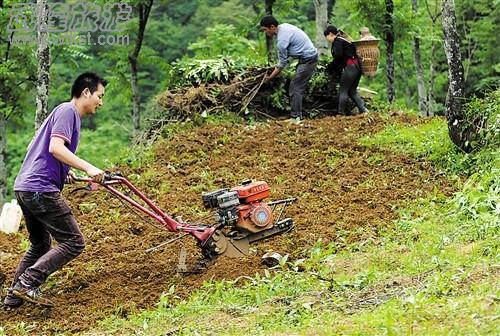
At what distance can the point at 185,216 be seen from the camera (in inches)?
350

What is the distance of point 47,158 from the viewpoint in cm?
616

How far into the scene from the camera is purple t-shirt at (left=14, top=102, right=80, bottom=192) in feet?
20.1

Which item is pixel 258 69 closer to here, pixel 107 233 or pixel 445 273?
pixel 107 233

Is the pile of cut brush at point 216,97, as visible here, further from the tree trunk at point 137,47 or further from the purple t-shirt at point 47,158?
the purple t-shirt at point 47,158

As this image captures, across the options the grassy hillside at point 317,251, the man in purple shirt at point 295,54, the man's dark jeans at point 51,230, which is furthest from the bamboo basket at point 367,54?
the man's dark jeans at point 51,230

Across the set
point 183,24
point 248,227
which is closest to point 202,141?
point 248,227

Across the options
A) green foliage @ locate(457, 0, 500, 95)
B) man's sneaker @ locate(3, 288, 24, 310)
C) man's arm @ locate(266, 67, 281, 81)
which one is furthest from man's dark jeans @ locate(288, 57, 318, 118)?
green foliage @ locate(457, 0, 500, 95)

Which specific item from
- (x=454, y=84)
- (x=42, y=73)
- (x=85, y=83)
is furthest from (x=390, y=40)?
(x=85, y=83)

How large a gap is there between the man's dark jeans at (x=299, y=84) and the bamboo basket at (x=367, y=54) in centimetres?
86

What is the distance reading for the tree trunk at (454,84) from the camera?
30.2ft

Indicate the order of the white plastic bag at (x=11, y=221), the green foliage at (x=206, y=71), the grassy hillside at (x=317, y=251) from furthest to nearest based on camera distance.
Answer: the green foliage at (x=206, y=71)
the white plastic bag at (x=11, y=221)
the grassy hillside at (x=317, y=251)

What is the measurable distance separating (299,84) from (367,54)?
4.41ft

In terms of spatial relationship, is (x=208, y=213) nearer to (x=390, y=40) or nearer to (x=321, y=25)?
(x=321, y=25)

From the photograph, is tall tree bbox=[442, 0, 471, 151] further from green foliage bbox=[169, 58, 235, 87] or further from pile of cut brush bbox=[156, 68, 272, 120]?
green foliage bbox=[169, 58, 235, 87]
